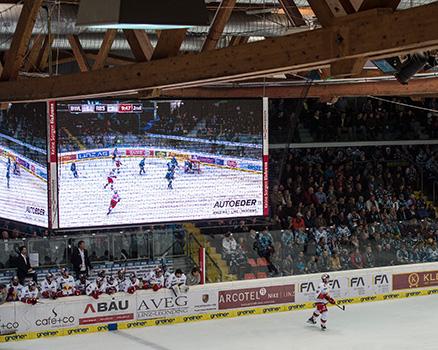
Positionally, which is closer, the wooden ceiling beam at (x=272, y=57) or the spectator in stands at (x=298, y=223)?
the wooden ceiling beam at (x=272, y=57)

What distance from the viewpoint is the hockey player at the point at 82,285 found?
16.6 metres

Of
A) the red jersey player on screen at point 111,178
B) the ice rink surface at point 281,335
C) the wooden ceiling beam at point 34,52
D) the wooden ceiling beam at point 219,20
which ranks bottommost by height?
the ice rink surface at point 281,335

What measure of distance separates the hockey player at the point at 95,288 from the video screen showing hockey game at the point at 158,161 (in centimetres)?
205

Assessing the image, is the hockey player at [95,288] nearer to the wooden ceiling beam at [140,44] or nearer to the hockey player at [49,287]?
the hockey player at [49,287]

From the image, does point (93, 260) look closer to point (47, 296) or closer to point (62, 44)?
point (47, 296)

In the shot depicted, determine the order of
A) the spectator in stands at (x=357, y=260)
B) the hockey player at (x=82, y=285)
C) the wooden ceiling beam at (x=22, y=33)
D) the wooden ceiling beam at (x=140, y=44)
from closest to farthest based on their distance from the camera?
the wooden ceiling beam at (x=140, y=44)
the wooden ceiling beam at (x=22, y=33)
the hockey player at (x=82, y=285)
the spectator in stands at (x=357, y=260)

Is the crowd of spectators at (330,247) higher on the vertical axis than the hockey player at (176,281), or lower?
higher

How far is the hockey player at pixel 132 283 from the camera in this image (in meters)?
17.0

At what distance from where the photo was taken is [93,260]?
16703 millimetres

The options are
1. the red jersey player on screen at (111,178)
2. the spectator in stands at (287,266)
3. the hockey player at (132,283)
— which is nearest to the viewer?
the red jersey player on screen at (111,178)

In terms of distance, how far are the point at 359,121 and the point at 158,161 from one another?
10910mm

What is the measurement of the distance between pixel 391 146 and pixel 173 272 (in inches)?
410

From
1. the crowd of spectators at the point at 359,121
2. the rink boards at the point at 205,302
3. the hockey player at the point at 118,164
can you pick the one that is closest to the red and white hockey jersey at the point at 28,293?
the rink boards at the point at 205,302

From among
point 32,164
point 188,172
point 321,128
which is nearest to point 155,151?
point 188,172
